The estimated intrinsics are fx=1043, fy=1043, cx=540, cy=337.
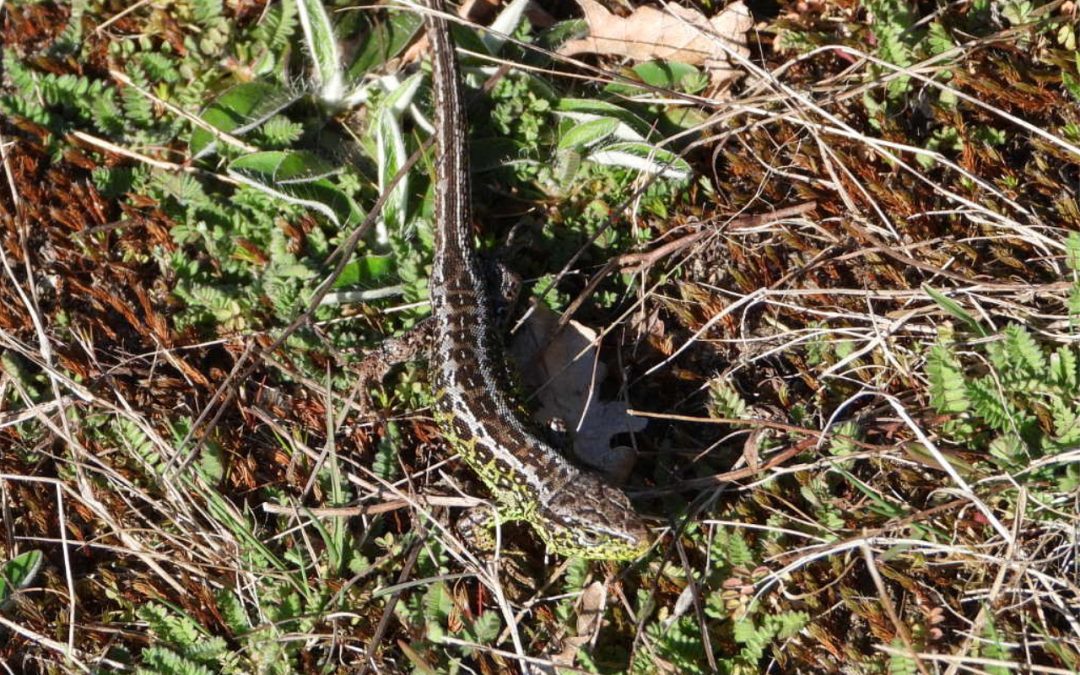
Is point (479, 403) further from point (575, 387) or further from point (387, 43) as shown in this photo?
point (387, 43)

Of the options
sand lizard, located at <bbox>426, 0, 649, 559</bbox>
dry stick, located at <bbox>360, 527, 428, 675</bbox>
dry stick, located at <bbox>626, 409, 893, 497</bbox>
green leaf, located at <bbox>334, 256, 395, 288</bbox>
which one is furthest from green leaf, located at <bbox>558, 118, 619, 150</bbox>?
dry stick, located at <bbox>360, 527, 428, 675</bbox>

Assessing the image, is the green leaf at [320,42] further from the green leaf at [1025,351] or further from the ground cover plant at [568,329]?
the green leaf at [1025,351]

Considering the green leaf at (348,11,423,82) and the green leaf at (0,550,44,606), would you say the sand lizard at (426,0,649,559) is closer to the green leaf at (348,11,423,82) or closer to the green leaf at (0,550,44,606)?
the green leaf at (348,11,423,82)

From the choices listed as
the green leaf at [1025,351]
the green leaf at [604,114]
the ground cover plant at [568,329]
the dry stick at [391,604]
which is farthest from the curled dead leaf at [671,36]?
the dry stick at [391,604]

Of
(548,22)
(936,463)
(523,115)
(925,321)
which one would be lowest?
(936,463)

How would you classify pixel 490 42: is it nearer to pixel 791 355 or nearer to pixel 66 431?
pixel 791 355

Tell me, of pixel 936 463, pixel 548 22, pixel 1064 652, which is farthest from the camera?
pixel 548 22

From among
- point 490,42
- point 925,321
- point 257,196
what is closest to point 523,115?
point 490,42
